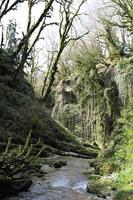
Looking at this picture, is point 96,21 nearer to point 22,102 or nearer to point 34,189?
point 22,102

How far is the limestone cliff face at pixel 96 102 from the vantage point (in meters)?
27.2

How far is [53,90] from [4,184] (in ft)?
92.7

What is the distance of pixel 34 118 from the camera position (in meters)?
19.5

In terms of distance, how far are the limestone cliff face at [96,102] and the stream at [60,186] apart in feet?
44.5

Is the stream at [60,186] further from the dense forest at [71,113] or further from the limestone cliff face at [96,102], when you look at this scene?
the limestone cliff face at [96,102]

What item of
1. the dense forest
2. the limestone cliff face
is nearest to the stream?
the dense forest

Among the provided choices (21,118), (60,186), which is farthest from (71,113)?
(60,186)

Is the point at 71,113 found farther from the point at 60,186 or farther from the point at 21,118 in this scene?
the point at 60,186

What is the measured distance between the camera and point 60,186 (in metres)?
10.8

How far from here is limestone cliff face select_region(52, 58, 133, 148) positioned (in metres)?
27.2

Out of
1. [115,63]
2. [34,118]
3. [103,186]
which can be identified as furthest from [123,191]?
[115,63]

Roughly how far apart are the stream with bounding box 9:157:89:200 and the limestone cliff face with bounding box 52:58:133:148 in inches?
534

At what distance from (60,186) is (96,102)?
19.6 meters

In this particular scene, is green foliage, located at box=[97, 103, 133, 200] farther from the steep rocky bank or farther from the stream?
the steep rocky bank
